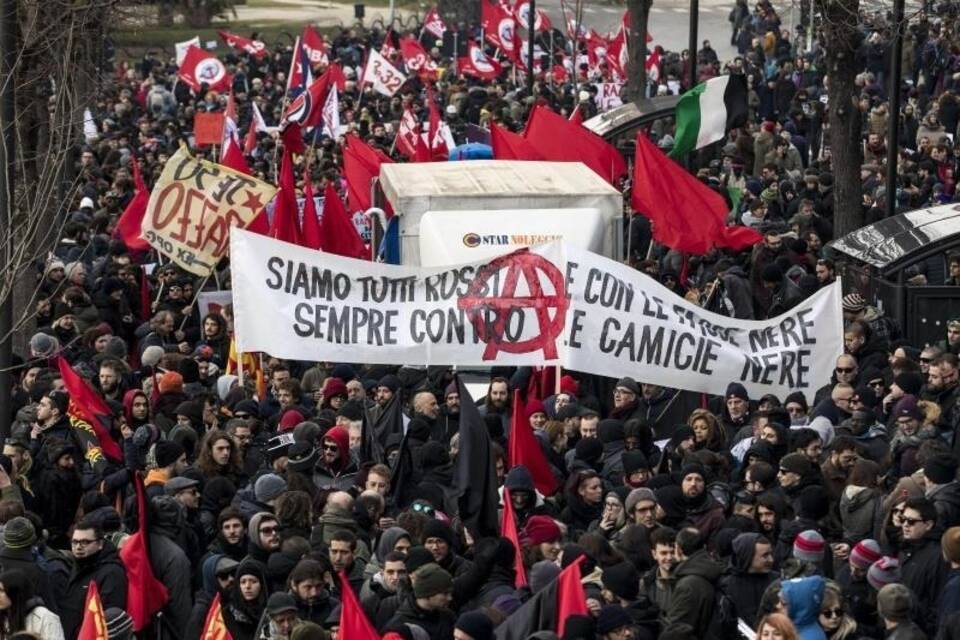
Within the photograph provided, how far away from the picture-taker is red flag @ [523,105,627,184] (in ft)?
74.5

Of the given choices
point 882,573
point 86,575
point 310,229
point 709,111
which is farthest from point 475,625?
point 709,111

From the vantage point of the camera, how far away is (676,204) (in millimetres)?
19703

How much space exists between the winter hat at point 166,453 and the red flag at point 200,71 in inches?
1055

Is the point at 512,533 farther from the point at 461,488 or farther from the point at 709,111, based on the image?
the point at 709,111

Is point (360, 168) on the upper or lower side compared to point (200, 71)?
lower

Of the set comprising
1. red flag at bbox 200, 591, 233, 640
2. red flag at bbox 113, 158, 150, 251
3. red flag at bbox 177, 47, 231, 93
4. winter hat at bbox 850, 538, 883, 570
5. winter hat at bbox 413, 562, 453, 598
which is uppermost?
red flag at bbox 177, 47, 231, 93

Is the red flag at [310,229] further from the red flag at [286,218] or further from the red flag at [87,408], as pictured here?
the red flag at [87,408]

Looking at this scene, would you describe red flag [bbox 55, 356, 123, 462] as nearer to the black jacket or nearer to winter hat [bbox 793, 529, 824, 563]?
the black jacket

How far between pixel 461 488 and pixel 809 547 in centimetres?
222

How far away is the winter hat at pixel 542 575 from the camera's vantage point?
10883 millimetres

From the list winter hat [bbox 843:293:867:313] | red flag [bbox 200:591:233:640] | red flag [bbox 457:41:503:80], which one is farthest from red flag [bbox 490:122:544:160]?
red flag [bbox 457:41:503:80]

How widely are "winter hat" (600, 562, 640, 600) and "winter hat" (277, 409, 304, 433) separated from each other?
4.41 m

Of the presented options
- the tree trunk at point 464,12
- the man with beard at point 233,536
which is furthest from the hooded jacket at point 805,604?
the tree trunk at point 464,12

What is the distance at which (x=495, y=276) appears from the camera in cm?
1564
